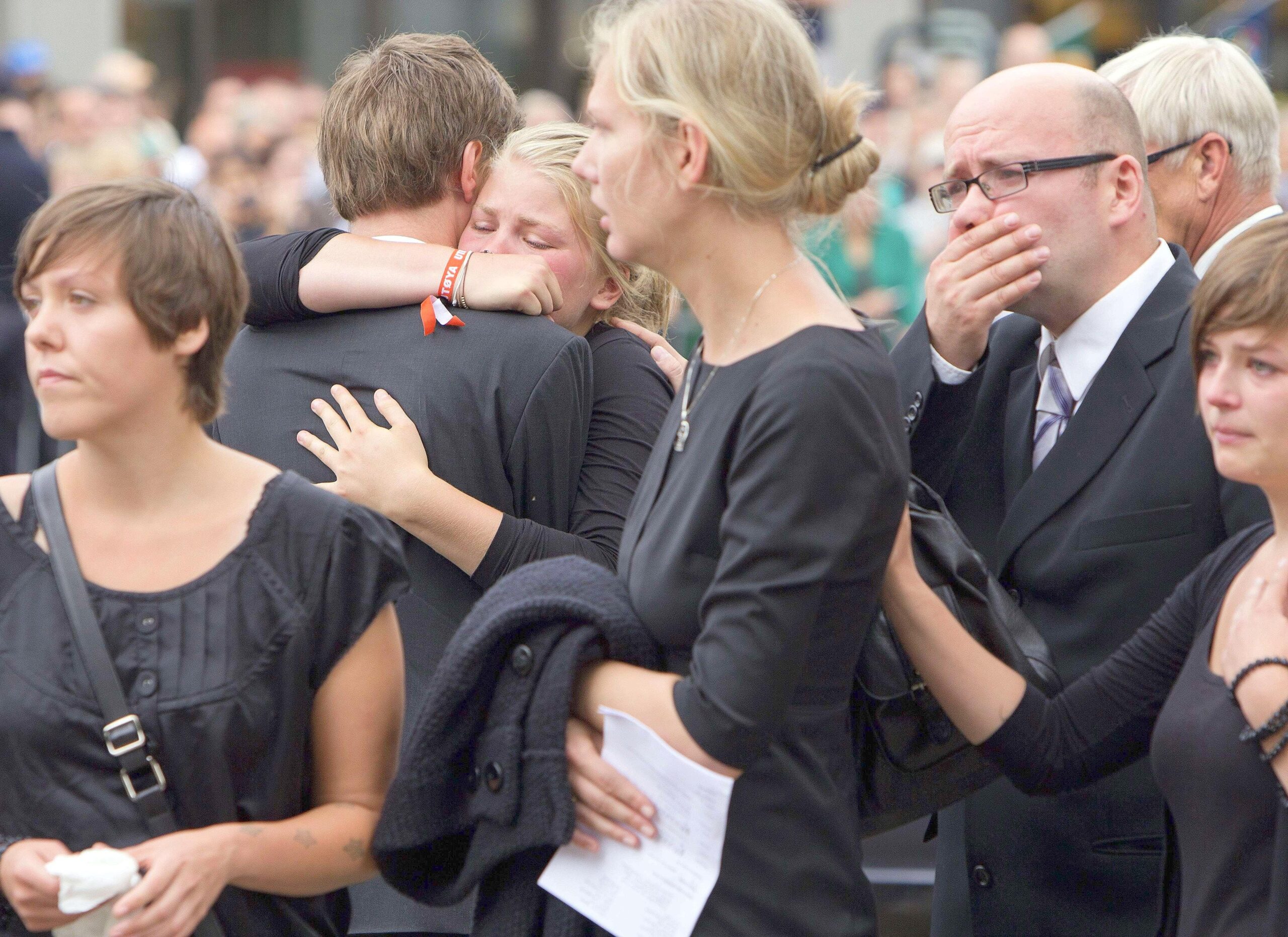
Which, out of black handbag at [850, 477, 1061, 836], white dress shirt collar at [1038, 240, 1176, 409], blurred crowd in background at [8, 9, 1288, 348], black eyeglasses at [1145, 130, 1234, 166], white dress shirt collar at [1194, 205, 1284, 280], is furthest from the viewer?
blurred crowd in background at [8, 9, 1288, 348]

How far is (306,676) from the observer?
2070 millimetres

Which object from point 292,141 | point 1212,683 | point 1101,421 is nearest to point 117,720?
point 1212,683

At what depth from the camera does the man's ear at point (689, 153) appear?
6.49ft

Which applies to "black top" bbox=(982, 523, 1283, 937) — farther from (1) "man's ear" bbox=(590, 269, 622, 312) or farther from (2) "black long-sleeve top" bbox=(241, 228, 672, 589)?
(1) "man's ear" bbox=(590, 269, 622, 312)

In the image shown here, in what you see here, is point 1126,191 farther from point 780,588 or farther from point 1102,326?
point 780,588

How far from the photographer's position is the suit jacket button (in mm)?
2021

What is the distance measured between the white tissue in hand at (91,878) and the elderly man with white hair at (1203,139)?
249 centimetres

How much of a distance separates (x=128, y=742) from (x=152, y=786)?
6cm

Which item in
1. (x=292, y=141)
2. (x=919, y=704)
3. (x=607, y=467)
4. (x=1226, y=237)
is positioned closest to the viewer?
(x=919, y=704)

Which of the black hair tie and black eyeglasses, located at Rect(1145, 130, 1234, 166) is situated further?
black eyeglasses, located at Rect(1145, 130, 1234, 166)

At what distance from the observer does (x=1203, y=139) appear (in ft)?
10.9

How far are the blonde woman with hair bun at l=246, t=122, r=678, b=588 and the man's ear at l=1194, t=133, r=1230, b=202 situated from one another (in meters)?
1.27

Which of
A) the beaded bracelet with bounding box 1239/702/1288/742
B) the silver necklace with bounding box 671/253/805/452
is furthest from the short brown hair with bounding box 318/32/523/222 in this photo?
the beaded bracelet with bounding box 1239/702/1288/742

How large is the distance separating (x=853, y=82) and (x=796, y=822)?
1000 millimetres
